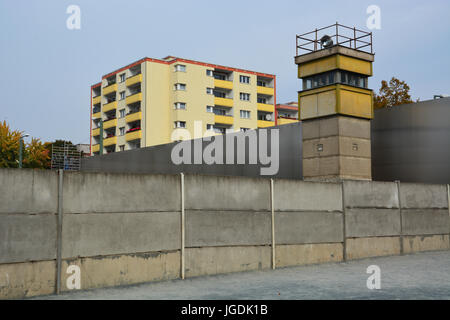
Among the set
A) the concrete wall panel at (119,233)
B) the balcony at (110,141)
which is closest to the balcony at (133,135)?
the balcony at (110,141)

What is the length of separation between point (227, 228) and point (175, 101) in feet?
190

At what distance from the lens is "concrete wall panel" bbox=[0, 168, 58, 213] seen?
31.2 ft

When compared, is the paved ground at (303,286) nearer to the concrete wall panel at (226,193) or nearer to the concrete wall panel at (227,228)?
the concrete wall panel at (227,228)

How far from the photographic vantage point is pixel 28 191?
32.1ft

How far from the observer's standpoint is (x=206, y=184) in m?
12.5

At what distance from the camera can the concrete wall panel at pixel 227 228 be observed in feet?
40.0

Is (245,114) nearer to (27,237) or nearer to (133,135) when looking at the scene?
(133,135)

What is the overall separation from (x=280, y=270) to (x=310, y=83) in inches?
412

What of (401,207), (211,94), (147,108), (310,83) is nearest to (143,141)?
(147,108)

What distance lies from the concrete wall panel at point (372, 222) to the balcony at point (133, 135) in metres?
54.9

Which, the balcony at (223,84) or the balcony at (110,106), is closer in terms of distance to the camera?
the balcony at (223,84)

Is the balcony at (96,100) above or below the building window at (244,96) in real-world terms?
above

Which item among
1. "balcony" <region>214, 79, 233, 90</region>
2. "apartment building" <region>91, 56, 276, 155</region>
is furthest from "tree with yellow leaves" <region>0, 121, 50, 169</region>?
"balcony" <region>214, 79, 233, 90</region>
